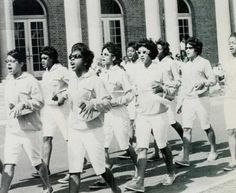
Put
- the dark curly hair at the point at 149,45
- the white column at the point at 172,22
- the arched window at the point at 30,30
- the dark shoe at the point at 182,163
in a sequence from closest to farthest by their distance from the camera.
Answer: the dark curly hair at the point at 149,45 < the dark shoe at the point at 182,163 < the white column at the point at 172,22 < the arched window at the point at 30,30

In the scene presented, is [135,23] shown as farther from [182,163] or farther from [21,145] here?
[21,145]

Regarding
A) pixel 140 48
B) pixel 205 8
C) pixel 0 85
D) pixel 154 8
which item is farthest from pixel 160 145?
pixel 205 8

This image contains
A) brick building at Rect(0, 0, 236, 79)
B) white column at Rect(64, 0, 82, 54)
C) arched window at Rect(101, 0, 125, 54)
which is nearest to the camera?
white column at Rect(64, 0, 82, 54)

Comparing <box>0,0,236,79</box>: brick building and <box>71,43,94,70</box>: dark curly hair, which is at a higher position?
<box>0,0,236,79</box>: brick building

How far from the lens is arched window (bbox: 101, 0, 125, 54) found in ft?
86.4

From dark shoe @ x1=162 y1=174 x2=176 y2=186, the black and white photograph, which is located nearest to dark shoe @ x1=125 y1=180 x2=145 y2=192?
the black and white photograph

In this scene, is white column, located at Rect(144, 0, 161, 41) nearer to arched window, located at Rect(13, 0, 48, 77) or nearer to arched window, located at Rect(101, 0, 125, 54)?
arched window, located at Rect(101, 0, 125, 54)

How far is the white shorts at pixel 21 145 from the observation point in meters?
6.28

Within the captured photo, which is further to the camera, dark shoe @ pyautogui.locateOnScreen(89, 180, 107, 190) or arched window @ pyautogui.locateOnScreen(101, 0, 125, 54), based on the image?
arched window @ pyautogui.locateOnScreen(101, 0, 125, 54)

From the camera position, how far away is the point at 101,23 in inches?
925

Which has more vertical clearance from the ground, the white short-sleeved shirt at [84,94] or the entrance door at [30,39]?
the entrance door at [30,39]

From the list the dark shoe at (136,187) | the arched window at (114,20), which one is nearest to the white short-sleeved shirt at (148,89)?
the dark shoe at (136,187)

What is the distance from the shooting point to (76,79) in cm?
589

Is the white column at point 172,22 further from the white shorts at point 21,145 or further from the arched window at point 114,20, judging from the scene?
the white shorts at point 21,145
